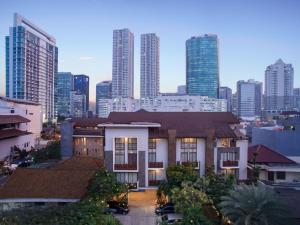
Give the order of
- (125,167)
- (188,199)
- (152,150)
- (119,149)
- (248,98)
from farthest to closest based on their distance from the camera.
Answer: (248,98)
(152,150)
(119,149)
(125,167)
(188,199)

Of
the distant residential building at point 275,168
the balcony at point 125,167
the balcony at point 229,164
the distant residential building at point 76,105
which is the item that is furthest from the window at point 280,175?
the distant residential building at point 76,105

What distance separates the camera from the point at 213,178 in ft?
77.0

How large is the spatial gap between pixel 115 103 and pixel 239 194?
131879 millimetres

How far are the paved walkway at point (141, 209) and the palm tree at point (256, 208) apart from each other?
6.42 m

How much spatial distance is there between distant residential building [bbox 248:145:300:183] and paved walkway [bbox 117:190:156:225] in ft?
30.6

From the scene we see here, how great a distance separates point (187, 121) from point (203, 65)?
143075mm

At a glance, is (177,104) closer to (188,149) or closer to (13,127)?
(13,127)

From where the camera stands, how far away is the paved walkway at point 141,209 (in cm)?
2256

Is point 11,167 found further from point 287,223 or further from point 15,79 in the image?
point 15,79

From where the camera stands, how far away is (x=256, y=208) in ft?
57.5

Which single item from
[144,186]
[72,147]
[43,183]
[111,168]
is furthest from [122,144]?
[72,147]

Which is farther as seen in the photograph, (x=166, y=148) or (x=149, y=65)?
(x=149, y=65)

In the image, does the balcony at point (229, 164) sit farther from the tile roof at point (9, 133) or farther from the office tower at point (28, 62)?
the office tower at point (28, 62)

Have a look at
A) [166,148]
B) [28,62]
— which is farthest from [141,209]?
[28,62]
